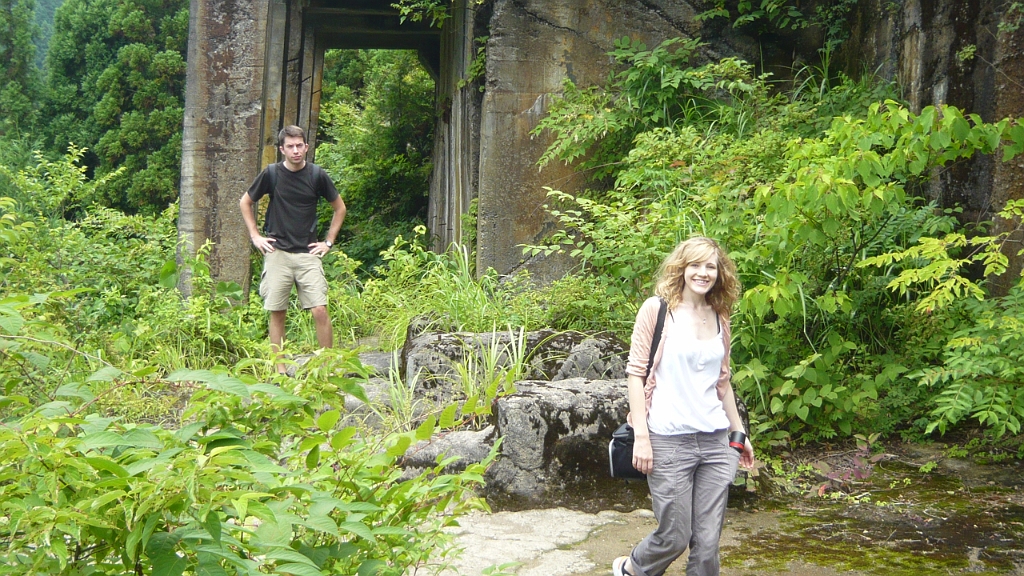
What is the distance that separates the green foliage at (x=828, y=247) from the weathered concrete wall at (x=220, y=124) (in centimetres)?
281

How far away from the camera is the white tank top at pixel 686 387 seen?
10.2 ft

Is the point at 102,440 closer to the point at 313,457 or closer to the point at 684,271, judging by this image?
the point at 313,457

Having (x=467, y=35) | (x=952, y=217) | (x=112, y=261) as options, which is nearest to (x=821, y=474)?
(x=952, y=217)

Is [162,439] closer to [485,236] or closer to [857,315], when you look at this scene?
[857,315]

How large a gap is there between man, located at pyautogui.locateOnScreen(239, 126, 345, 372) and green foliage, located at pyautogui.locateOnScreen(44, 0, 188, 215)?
10783mm

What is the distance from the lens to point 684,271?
3.26 m

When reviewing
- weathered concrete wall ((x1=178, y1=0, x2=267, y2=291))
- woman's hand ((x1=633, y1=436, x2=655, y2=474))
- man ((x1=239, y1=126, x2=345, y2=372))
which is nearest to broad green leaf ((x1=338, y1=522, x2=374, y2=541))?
woman's hand ((x1=633, y1=436, x2=655, y2=474))

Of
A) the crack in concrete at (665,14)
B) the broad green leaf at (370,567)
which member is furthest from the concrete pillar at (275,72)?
the broad green leaf at (370,567)

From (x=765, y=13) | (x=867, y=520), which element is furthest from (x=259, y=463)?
(x=765, y=13)

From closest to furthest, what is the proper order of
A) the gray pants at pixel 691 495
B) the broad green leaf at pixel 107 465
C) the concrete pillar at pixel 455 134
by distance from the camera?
the broad green leaf at pixel 107 465, the gray pants at pixel 691 495, the concrete pillar at pixel 455 134

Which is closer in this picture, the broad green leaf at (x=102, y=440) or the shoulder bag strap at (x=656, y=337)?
the broad green leaf at (x=102, y=440)

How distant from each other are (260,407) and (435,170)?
11000 millimetres

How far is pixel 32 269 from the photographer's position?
6.85 m

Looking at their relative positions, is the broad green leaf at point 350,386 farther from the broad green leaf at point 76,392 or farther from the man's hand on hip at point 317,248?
the man's hand on hip at point 317,248
